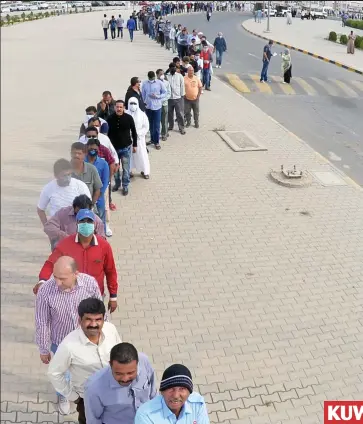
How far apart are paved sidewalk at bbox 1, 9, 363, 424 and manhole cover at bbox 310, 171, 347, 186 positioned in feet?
0.48

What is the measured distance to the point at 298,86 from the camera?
18203 millimetres

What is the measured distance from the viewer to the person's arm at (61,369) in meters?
3.32

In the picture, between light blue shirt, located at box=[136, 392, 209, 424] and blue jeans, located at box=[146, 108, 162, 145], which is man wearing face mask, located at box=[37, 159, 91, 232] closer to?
light blue shirt, located at box=[136, 392, 209, 424]

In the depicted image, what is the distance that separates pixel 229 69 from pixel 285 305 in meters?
17.1

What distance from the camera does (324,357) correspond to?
199 inches

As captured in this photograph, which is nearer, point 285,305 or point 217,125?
point 285,305

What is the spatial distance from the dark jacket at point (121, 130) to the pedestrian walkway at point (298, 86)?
10.2 metres

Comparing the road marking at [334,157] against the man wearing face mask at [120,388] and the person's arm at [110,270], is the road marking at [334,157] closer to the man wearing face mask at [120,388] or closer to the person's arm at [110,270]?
the person's arm at [110,270]

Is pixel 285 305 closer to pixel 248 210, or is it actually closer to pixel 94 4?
pixel 248 210

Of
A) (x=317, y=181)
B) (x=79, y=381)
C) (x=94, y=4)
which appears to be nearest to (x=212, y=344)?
(x=79, y=381)

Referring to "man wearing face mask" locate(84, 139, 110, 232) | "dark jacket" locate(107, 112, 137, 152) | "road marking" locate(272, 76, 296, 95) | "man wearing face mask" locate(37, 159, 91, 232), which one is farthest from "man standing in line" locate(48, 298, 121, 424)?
"road marking" locate(272, 76, 296, 95)

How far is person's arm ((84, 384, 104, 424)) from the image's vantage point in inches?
119

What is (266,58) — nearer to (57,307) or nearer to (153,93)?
(153,93)

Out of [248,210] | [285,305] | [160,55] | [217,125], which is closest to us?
→ [285,305]
